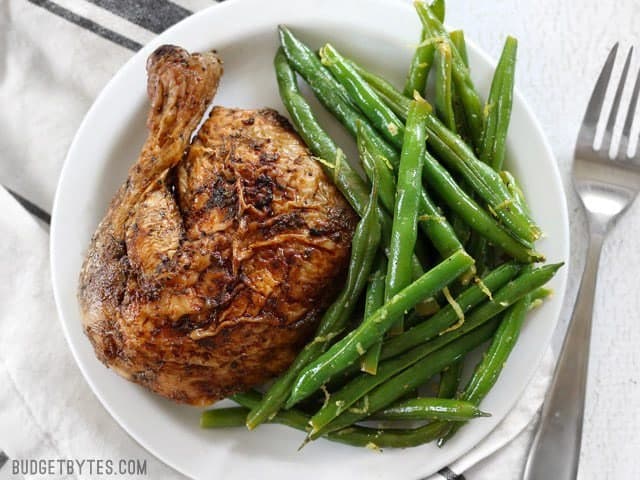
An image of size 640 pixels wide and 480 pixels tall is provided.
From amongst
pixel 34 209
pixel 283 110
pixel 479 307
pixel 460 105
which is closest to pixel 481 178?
pixel 460 105

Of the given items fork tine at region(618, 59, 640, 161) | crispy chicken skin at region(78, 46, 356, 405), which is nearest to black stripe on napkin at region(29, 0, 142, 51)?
crispy chicken skin at region(78, 46, 356, 405)

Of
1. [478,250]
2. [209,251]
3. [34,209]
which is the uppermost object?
[478,250]

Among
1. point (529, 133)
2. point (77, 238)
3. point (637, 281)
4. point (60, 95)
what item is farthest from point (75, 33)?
point (637, 281)

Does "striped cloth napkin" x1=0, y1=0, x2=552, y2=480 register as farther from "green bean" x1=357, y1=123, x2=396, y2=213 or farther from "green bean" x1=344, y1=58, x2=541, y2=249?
"green bean" x1=357, y1=123, x2=396, y2=213

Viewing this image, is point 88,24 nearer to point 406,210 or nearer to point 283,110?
point 283,110

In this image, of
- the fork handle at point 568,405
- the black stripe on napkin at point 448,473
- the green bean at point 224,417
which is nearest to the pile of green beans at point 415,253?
the green bean at point 224,417
